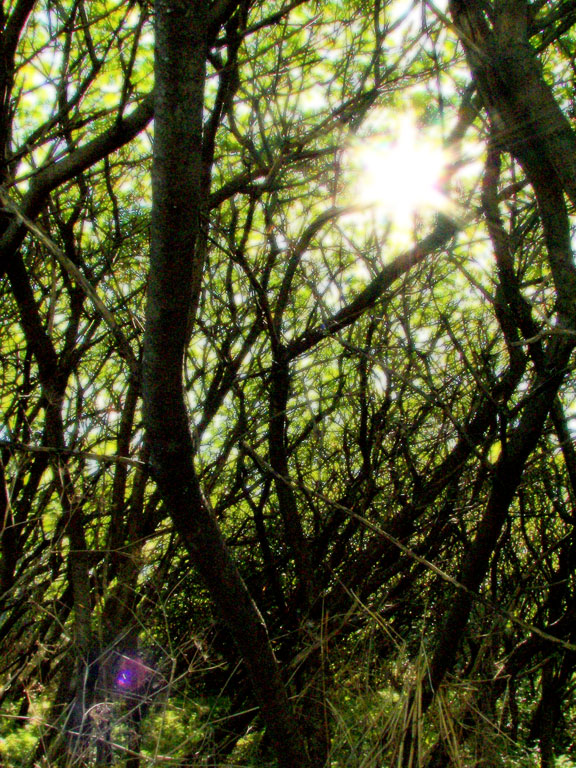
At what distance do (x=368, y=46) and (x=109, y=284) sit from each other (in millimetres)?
1969

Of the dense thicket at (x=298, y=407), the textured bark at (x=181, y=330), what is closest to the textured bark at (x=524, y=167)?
the dense thicket at (x=298, y=407)

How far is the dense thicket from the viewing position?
215 cm

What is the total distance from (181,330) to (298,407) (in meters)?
1.65

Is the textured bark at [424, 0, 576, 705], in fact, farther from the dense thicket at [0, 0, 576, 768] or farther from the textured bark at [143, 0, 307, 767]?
the textured bark at [143, 0, 307, 767]

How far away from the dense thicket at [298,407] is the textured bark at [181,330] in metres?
0.02

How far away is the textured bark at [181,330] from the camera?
126 cm

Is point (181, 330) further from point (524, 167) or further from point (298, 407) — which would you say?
point (298, 407)

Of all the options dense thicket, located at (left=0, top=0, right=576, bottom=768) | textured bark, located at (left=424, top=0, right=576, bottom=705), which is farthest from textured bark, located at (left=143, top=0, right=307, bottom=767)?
textured bark, located at (left=424, top=0, right=576, bottom=705)

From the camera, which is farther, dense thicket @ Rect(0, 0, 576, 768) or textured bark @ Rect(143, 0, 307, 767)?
dense thicket @ Rect(0, 0, 576, 768)

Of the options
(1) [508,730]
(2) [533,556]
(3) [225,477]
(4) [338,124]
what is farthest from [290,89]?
(1) [508,730]

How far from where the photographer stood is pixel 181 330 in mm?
1520

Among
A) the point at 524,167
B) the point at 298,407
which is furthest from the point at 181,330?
the point at 298,407

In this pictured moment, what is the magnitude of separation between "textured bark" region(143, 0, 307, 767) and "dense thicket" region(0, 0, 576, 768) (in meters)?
0.02

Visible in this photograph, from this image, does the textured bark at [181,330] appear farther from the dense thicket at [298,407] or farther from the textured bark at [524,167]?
the textured bark at [524,167]
